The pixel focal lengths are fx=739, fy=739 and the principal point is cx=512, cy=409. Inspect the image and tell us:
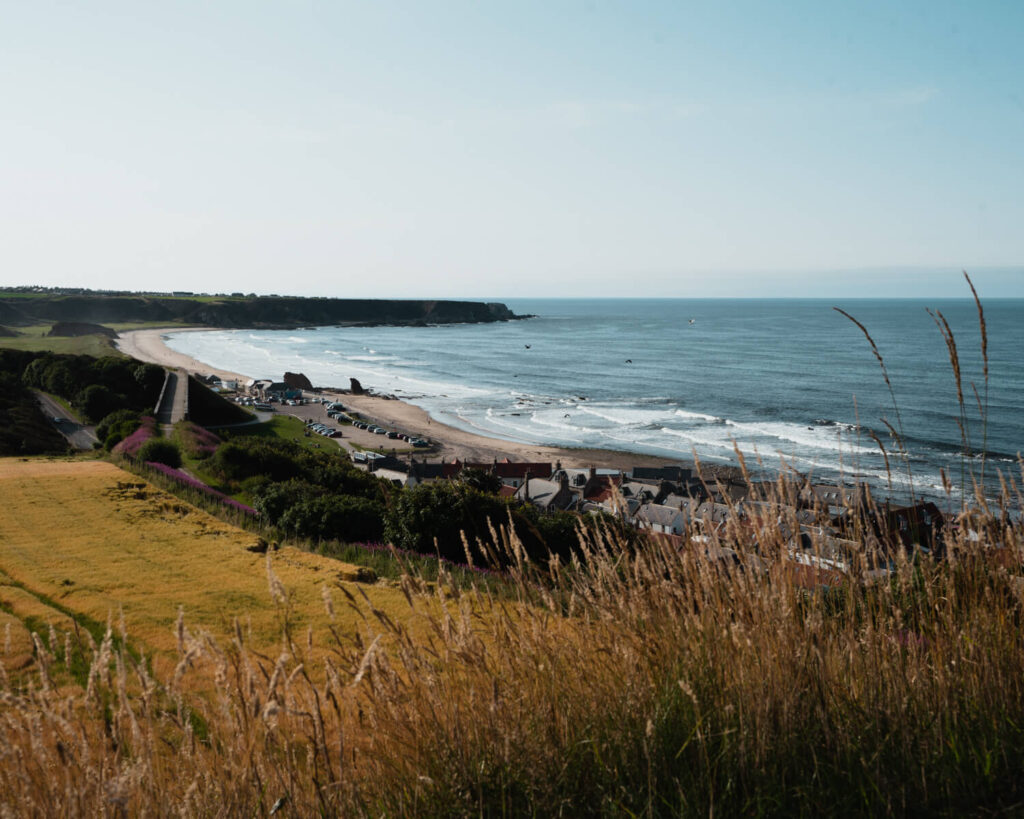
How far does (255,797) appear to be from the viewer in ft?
7.86

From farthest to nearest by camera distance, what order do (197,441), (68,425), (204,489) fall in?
(68,425)
(197,441)
(204,489)

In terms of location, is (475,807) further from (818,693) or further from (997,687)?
(997,687)

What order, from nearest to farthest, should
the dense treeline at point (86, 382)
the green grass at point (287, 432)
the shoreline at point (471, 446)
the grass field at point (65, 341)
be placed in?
the dense treeline at point (86, 382)
the green grass at point (287, 432)
the shoreline at point (471, 446)
the grass field at point (65, 341)

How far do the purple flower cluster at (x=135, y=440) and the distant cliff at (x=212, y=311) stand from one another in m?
111

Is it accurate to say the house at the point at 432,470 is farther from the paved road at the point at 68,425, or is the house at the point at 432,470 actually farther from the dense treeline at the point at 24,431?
the dense treeline at the point at 24,431

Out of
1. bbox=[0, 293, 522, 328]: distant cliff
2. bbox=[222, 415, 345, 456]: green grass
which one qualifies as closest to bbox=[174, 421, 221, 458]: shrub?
bbox=[222, 415, 345, 456]: green grass

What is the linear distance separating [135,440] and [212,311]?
152036mm

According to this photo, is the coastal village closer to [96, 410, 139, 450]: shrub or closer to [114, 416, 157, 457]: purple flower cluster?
[114, 416, 157, 457]: purple flower cluster

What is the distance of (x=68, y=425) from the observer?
36469 millimetres

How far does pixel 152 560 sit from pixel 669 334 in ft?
469

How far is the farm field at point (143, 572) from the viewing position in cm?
779

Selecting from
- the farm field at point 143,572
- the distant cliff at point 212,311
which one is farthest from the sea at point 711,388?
the distant cliff at point 212,311

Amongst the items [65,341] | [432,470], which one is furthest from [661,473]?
[65,341]

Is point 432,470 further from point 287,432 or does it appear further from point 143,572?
point 143,572
